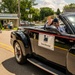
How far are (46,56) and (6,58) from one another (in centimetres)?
284

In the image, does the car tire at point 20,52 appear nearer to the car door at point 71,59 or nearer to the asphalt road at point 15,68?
the asphalt road at point 15,68

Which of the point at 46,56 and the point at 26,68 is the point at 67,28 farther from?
the point at 26,68

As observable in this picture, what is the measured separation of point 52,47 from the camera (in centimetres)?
466

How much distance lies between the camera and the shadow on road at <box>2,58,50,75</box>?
5786mm

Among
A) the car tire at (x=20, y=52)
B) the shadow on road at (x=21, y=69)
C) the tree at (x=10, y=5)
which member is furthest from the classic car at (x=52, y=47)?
the tree at (x=10, y=5)

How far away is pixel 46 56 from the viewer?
5043 millimetres

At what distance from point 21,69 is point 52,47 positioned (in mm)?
1833

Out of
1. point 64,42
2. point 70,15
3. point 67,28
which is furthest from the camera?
point 70,15

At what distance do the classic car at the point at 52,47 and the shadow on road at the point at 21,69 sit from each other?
0.79ft

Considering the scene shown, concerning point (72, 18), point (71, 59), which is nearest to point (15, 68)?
point (72, 18)

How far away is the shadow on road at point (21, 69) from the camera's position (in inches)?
228

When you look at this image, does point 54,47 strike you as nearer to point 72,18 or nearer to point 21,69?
point 72,18

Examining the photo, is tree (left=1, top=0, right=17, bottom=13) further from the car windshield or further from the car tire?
the car windshield

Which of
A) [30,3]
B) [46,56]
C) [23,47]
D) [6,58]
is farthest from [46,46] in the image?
[30,3]
